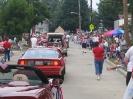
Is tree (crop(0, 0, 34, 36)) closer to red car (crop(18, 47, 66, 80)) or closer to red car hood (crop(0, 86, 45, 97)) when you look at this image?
red car (crop(18, 47, 66, 80))

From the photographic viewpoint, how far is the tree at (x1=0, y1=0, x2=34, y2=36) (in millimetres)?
42375

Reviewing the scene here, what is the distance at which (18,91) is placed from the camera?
5406 mm

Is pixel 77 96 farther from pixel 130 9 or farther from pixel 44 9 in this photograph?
pixel 44 9

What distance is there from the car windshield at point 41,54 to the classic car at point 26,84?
24.5 ft

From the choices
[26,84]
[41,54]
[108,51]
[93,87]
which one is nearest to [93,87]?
[93,87]

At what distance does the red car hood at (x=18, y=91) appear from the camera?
5230mm

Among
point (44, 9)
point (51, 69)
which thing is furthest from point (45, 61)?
point (44, 9)

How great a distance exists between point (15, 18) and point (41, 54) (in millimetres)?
27587

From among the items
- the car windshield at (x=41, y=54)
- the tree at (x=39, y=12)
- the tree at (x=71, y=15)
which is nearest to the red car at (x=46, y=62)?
the car windshield at (x=41, y=54)

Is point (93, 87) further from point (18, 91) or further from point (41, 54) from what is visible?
point (18, 91)

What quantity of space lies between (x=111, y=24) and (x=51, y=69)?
81.9m

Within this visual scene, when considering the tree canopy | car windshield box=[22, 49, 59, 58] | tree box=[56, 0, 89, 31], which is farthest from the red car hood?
tree box=[56, 0, 89, 31]

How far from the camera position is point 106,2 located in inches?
1820

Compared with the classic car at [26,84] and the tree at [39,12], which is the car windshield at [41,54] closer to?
the classic car at [26,84]
